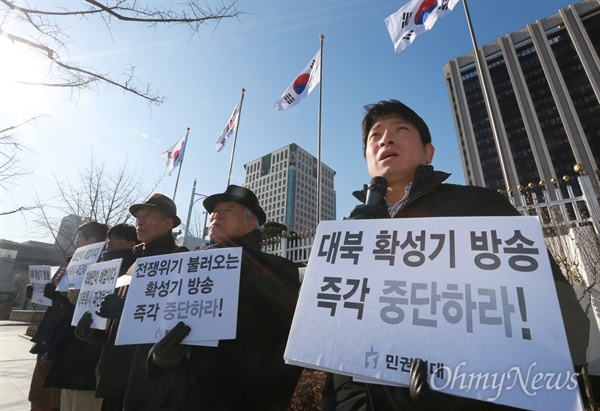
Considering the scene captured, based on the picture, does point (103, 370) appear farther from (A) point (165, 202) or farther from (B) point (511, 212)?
(B) point (511, 212)

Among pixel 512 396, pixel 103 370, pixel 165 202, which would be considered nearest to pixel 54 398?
pixel 103 370

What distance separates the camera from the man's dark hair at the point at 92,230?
15.5 ft

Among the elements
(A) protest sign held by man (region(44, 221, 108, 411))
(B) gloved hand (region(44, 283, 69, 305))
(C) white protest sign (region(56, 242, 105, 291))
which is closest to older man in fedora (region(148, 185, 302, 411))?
(A) protest sign held by man (region(44, 221, 108, 411))

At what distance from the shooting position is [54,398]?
4312 mm

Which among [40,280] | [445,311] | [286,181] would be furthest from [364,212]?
[286,181]

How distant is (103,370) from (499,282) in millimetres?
3085

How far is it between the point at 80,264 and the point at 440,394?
13.9 ft

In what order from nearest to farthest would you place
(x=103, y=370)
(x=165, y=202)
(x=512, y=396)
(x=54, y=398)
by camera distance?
1. (x=512, y=396)
2. (x=103, y=370)
3. (x=165, y=202)
4. (x=54, y=398)

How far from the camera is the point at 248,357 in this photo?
2094 mm

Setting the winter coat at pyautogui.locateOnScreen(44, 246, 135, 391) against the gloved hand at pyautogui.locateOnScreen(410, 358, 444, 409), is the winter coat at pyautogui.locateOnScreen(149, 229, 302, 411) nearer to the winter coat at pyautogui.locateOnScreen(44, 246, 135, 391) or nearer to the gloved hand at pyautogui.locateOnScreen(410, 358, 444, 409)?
the gloved hand at pyautogui.locateOnScreen(410, 358, 444, 409)

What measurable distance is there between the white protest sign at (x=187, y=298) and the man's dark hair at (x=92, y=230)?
333 cm

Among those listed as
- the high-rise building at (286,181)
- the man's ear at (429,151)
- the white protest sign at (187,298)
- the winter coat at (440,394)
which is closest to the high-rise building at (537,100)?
the high-rise building at (286,181)

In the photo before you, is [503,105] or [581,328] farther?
[503,105]

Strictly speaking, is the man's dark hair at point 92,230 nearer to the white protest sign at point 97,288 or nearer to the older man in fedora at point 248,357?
the white protest sign at point 97,288
